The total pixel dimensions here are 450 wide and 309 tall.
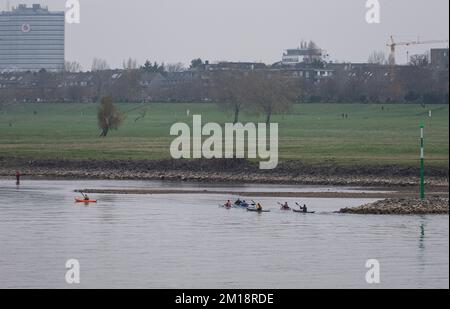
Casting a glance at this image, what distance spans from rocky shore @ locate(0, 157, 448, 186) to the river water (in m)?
14.5

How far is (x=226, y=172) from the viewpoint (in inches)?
3883

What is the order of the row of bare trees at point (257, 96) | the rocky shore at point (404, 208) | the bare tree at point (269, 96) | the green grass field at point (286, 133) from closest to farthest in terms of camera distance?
the rocky shore at point (404, 208) → the green grass field at point (286, 133) → the bare tree at point (269, 96) → the row of bare trees at point (257, 96)

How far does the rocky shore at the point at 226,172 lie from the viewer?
9106cm

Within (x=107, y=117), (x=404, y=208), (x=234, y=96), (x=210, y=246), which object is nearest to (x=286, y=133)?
(x=107, y=117)

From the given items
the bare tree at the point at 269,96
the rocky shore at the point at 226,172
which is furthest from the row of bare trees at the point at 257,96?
the rocky shore at the point at 226,172

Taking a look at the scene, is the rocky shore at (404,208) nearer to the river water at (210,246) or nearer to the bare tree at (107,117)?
the river water at (210,246)

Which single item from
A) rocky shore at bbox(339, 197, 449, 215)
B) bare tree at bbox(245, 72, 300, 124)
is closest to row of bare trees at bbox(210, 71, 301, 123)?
bare tree at bbox(245, 72, 300, 124)

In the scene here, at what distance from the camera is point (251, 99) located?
165 m

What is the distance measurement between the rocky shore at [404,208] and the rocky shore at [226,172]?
15.3 meters

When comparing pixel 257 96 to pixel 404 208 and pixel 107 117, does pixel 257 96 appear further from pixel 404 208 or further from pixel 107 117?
pixel 404 208

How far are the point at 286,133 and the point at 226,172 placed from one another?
40008mm

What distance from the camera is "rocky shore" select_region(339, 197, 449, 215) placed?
221 ft
